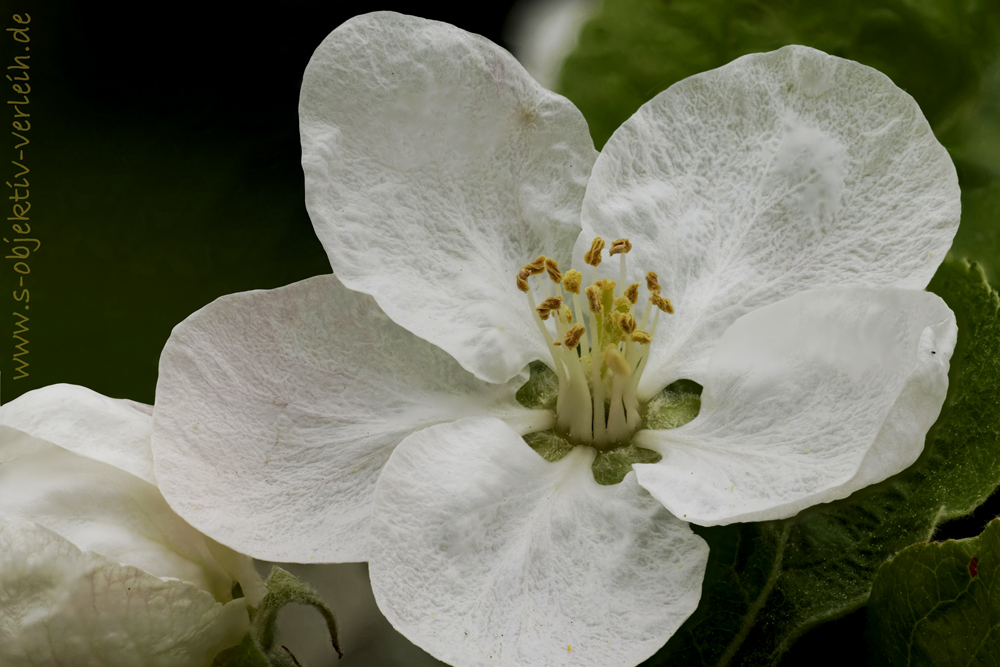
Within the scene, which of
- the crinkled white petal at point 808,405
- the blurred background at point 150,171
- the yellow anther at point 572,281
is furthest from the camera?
the blurred background at point 150,171

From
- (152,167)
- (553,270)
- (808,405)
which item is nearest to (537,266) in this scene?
(553,270)

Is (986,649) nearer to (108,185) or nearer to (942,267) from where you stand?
(942,267)

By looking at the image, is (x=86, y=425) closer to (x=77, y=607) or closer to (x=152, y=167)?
(x=77, y=607)

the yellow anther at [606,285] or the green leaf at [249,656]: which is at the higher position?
the yellow anther at [606,285]

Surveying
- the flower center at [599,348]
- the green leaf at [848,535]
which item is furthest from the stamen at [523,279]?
the green leaf at [848,535]

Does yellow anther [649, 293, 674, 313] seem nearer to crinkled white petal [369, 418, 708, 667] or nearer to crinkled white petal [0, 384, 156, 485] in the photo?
crinkled white petal [369, 418, 708, 667]

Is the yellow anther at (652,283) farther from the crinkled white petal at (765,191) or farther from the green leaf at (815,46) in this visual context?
the green leaf at (815,46)

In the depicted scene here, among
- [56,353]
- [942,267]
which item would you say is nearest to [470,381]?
[942,267]

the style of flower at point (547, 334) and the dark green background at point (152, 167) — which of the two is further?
the dark green background at point (152, 167)
